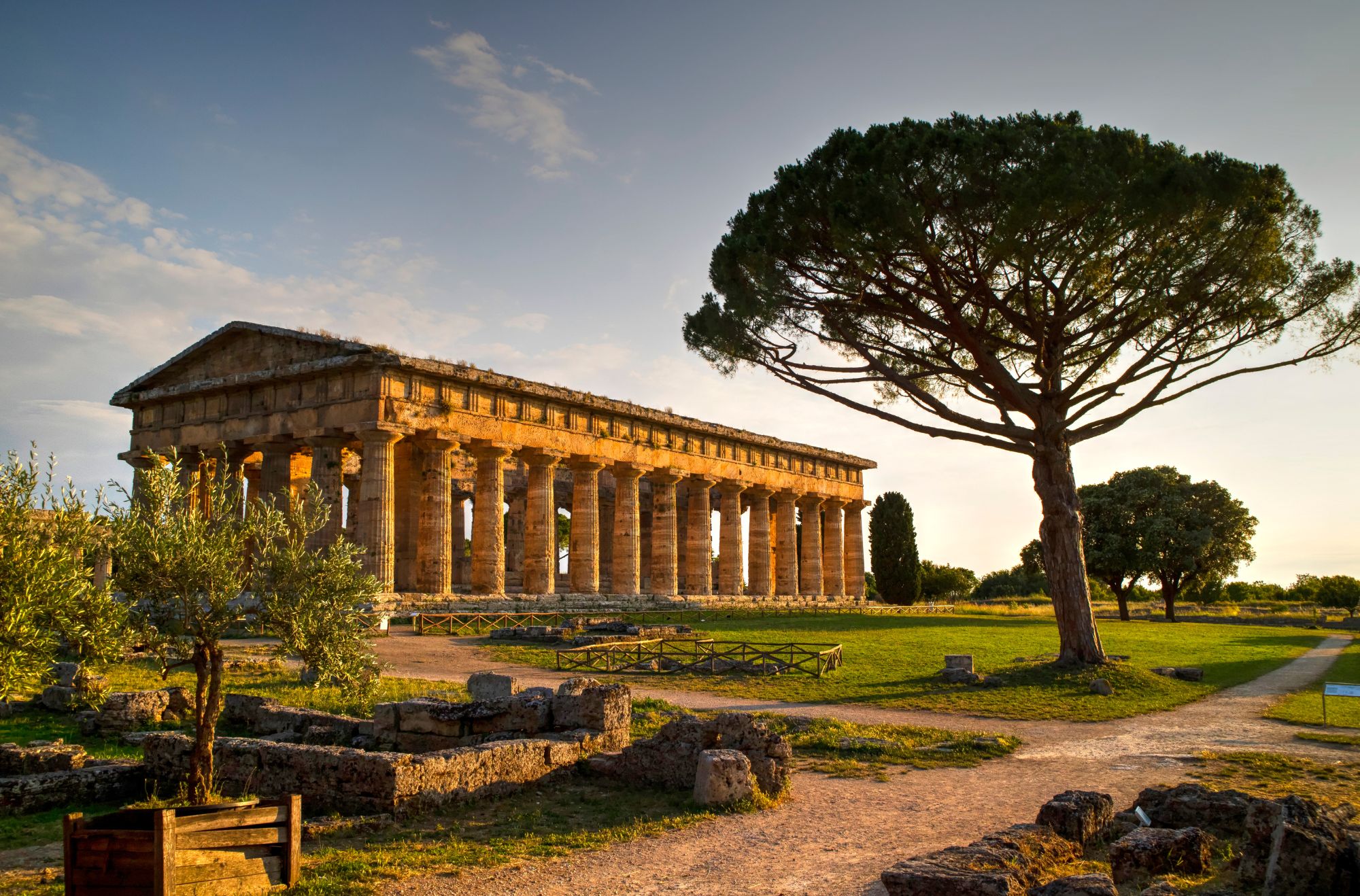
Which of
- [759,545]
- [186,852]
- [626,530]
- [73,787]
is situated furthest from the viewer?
[759,545]

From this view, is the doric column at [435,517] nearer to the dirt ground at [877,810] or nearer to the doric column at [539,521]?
the doric column at [539,521]

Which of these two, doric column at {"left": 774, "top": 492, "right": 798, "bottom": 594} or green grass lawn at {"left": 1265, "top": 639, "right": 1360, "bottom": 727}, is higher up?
doric column at {"left": 774, "top": 492, "right": 798, "bottom": 594}

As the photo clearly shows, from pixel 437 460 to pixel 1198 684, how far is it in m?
22.4

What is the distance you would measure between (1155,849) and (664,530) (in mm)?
34025

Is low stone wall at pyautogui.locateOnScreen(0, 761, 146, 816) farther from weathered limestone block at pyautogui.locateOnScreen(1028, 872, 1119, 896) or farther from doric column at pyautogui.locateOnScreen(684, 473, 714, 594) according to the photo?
doric column at pyautogui.locateOnScreen(684, 473, 714, 594)

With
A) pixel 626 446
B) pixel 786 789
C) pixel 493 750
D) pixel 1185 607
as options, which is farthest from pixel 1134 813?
pixel 1185 607

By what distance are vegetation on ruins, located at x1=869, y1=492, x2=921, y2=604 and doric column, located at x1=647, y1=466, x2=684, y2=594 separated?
→ 20.7m

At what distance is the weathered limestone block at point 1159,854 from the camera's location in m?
6.86

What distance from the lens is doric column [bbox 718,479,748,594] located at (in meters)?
44.7

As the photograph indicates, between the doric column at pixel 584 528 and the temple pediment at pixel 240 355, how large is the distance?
32.6 ft

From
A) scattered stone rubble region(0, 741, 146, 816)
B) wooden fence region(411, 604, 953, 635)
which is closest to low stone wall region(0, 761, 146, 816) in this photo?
scattered stone rubble region(0, 741, 146, 816)

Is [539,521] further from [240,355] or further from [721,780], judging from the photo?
[721,780]

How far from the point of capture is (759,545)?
4675 centimetres

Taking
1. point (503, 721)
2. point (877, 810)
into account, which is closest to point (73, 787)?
point (503, 721)
